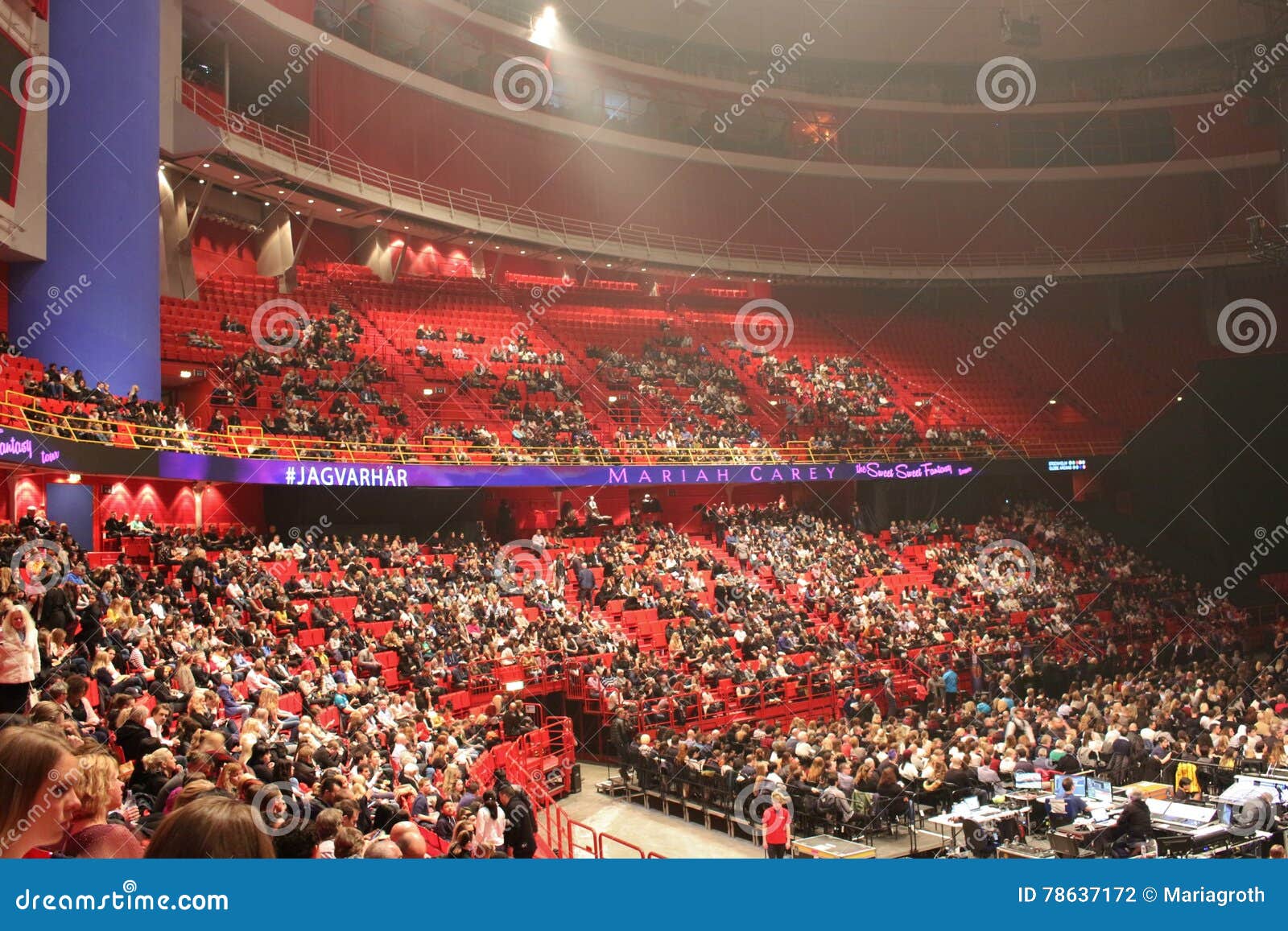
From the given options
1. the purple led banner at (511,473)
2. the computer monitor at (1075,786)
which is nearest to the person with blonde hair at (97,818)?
the computer monitor at (1075,786)

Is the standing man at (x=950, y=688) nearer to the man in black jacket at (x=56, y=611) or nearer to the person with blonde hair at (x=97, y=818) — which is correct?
the man in black jacket at (x=56, y=611)

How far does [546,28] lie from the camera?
3581cm

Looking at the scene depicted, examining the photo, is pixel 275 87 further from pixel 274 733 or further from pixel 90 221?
pixel 274 733

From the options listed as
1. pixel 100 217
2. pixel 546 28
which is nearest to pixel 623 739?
pixel 100 217

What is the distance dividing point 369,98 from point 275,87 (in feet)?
11.9

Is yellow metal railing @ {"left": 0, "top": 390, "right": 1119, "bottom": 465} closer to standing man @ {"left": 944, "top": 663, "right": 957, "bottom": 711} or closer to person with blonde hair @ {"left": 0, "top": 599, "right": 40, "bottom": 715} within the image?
person with blonde hair @ {"left": 0, "top": 599, "right": 40, "bottom": 715}

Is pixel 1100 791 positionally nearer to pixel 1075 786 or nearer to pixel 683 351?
pixel 1075 786

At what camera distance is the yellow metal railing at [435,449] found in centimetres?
1606

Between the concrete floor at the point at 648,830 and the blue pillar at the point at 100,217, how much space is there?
40.5 ft

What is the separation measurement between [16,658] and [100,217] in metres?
15.5

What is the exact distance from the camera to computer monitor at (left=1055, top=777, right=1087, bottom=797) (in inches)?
475

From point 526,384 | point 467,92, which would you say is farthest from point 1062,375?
point 467,92

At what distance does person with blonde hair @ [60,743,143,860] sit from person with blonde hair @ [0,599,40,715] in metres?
4.84

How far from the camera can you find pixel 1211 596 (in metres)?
27.7
